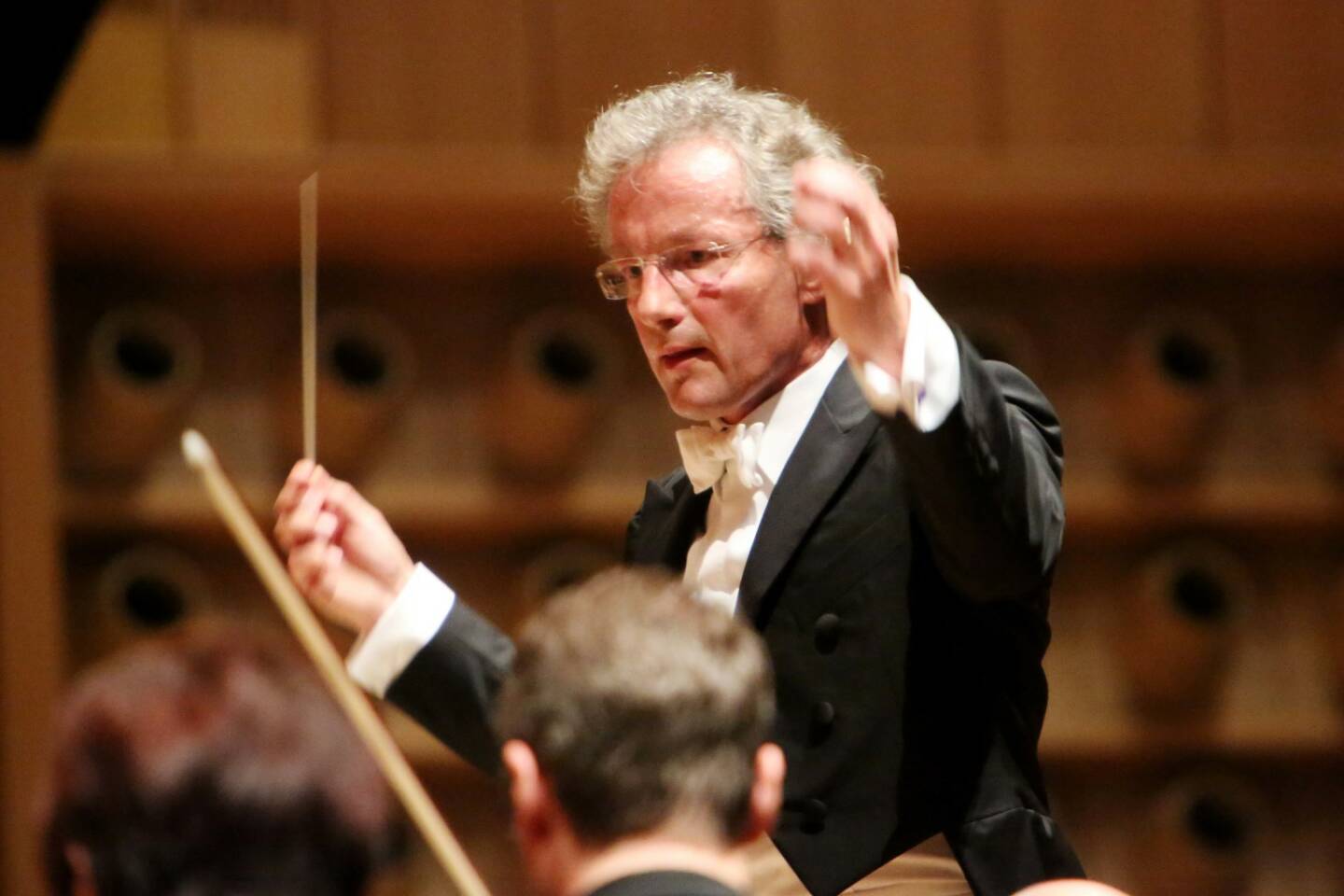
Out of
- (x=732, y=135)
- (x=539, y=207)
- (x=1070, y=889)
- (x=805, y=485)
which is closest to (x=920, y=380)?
(x=805, y=485)

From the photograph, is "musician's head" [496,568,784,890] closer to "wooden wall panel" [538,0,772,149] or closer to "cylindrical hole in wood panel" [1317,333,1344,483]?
"wooden wall panel" [538,0,772,149]

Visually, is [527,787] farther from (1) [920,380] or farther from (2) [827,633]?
(2) [827,633]

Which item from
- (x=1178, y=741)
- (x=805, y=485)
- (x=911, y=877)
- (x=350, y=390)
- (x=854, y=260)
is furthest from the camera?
(x=1178, y=741)

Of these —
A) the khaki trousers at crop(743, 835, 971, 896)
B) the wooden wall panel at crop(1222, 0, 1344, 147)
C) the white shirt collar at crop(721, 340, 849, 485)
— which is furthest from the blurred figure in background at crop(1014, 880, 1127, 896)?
the wooden wall panel at crop(1222, 0, 1344, 147)

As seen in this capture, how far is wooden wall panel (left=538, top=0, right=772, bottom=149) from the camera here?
392 centimetres

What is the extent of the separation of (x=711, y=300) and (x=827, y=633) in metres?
0.38

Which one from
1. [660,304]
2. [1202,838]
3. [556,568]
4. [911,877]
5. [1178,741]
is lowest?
[1202,838]

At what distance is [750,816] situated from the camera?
1.25m

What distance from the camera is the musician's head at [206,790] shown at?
3.43ft

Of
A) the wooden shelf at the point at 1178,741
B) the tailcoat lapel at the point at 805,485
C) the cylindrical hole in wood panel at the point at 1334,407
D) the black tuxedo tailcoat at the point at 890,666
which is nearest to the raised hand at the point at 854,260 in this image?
the black tuxedo tailcoat at the point at 890,666

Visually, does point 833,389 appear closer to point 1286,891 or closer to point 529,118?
A: point 529,118

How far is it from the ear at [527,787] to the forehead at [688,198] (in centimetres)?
→ 90

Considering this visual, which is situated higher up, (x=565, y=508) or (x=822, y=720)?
(x=822, y=720)

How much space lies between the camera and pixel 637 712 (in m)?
1.21
